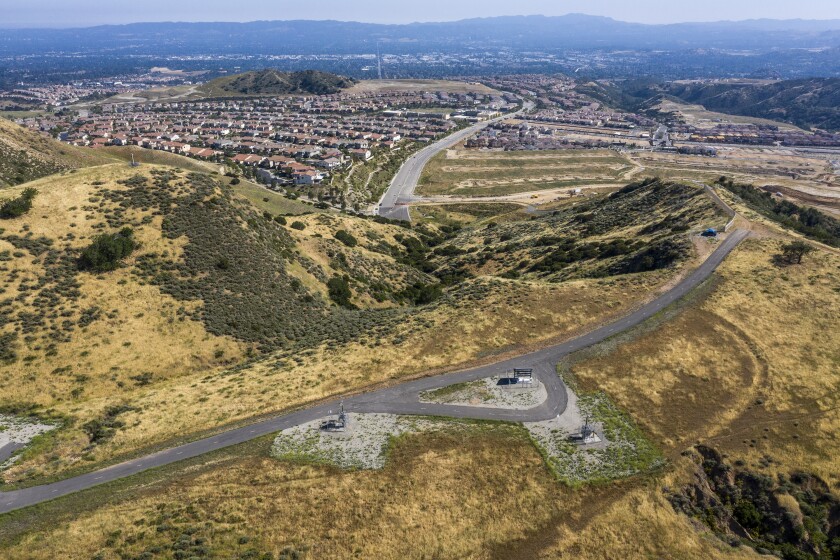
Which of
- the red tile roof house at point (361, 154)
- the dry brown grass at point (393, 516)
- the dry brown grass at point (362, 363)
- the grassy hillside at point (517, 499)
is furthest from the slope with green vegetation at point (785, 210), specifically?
the red tile roof house at point (361, 154)

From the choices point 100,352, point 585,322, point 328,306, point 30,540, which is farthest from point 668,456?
point 100,352

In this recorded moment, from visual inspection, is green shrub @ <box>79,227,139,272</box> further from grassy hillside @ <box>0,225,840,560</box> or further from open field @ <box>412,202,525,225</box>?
open field @ <box>412,202,525,225</box>

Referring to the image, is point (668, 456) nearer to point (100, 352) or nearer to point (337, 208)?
point (100, 352)

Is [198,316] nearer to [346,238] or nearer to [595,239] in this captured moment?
[346,238]

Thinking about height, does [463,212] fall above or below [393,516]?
below

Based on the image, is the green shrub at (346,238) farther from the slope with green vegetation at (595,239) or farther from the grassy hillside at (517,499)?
the grassy hillside at (517,499)

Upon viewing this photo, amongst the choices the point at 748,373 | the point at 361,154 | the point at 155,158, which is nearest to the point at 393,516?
the point at 748,373
